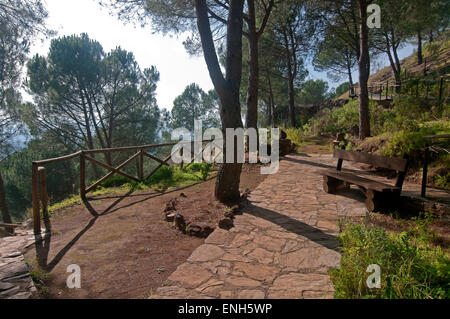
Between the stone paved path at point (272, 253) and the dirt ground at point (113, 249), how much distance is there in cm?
34

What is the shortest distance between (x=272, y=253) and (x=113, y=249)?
6.66 ft

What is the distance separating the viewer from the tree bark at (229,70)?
4094 mm

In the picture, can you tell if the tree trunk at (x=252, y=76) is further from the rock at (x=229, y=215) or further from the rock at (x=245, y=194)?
the rock at (x=229, y=215)

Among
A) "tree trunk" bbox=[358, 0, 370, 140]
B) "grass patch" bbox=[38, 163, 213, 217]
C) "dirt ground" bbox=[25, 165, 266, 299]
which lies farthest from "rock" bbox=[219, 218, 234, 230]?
"tree trunk" bbox=[358, 0, 370, 140]

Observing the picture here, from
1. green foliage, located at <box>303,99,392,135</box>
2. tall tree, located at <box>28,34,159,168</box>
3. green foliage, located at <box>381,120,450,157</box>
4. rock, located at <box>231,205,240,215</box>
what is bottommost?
rock, located at <box>231,205,240,215</box>

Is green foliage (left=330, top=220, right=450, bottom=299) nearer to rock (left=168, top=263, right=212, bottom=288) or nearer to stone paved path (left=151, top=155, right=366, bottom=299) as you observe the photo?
stone paved path (left=151, top=155, right=366, bottom=299)

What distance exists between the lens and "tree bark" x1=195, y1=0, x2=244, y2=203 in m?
4.09

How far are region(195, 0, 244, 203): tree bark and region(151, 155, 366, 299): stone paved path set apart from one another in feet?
2.22

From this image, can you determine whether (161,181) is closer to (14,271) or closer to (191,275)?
(14,271)

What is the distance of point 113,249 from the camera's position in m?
3.20

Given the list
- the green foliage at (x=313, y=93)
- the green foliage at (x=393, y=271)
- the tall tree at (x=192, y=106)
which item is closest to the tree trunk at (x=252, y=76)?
the green foliage at (x=393, y=271)

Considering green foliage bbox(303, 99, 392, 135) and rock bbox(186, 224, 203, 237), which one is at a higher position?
green foliage bbox(303, 99, 392, 135)

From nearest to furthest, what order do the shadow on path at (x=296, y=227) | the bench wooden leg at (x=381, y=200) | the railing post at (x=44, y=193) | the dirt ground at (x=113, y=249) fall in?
the dirt ground at (x=113, y=249) → the shadow on path at (x=296, y=227) → the bench wooden leg at (x=381, y=200) → the railing post at (x=44, y=193)

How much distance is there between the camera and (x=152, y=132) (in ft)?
57.5
